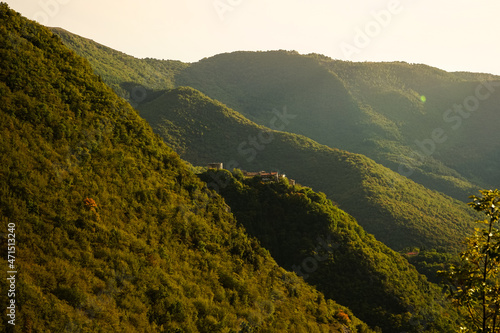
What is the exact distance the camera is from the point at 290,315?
88.3 ft

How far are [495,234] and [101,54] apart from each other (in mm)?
202234

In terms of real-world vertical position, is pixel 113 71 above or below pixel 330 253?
above

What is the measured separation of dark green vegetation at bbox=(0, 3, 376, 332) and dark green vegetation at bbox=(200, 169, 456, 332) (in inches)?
263

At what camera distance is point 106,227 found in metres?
21.0

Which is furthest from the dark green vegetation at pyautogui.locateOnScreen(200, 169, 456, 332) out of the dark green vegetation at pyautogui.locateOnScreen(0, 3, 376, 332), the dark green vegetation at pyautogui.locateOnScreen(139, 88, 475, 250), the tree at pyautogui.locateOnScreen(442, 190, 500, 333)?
the dark green vegetation at pyautogui.locateOnScreen(139, 88, 475, 250)

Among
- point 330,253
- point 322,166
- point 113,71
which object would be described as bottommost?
point 330,253

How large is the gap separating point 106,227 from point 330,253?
27.9 meters

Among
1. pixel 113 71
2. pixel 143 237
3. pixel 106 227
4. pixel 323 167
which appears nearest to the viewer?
pixel 106 227

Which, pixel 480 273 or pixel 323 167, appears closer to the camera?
pixel 480 273

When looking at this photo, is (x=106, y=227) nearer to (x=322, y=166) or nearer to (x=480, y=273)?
(x=480, y=273)

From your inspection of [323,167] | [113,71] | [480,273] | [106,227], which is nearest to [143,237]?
[106,227]

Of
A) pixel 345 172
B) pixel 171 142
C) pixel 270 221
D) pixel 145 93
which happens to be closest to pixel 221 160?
pixel 171 142

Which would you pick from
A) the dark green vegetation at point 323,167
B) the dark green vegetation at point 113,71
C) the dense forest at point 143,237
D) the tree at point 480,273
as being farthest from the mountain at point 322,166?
the tree at point 480,273

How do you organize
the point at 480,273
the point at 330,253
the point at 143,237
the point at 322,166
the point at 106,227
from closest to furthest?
1. the point at 480,273
2. the point at 106,227
3. the point at 143,237
4. the point at 330,253
5. the point at 322,166
